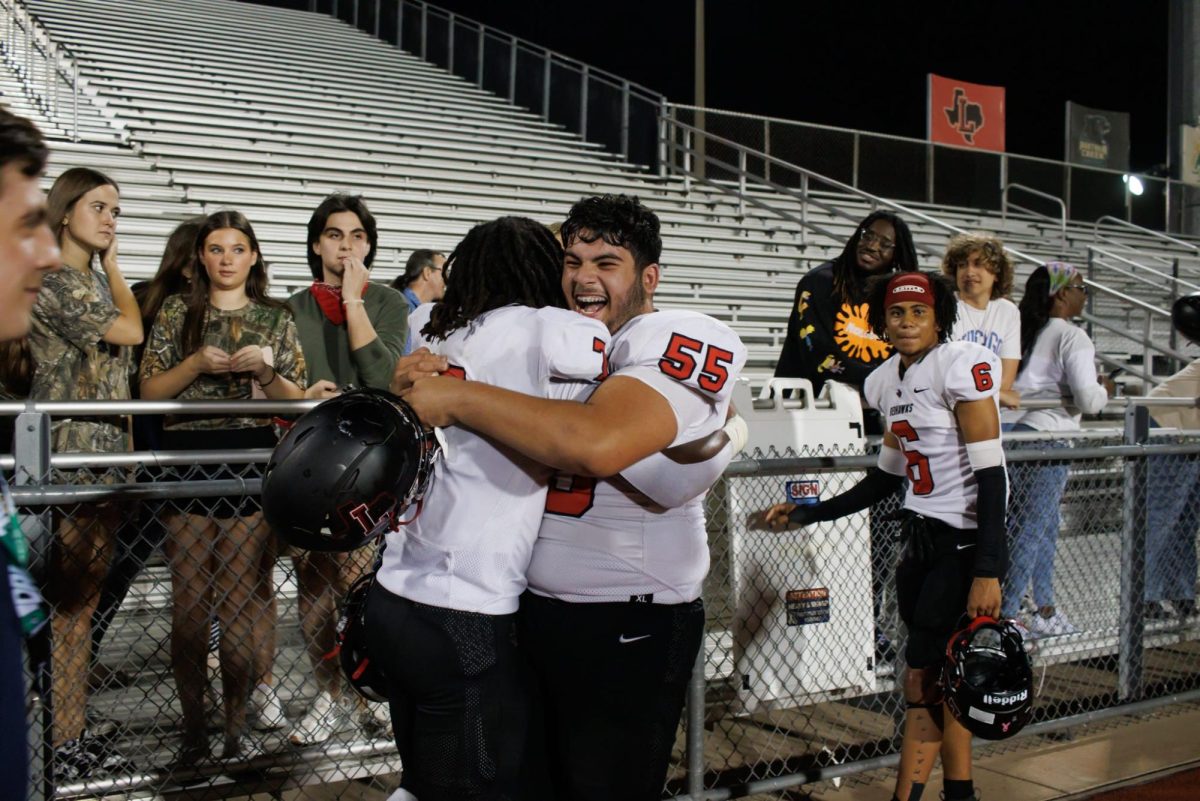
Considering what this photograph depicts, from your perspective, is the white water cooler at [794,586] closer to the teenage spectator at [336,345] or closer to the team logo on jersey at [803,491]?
the team logo on jersey at [803,491]

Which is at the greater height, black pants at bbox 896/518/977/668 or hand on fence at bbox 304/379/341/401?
hand on fence at bbox 304/379/341/401

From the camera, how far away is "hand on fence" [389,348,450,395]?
81.2 inches

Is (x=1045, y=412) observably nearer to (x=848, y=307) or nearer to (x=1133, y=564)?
(x=1133, y=564)

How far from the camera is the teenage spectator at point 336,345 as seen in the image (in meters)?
3.62

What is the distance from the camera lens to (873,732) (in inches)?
181

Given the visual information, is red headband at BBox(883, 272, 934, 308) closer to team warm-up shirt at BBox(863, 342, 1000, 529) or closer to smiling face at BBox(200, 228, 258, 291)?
team warm-up shirt at BBox(863, 342, 1000, 529)

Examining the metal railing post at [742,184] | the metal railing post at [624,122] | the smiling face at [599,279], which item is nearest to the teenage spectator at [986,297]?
the smiling face at [599,279]

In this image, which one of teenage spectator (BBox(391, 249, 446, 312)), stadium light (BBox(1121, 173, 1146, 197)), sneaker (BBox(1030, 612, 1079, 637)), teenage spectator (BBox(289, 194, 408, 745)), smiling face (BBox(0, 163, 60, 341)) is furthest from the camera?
stadium light (BBox(1121, 173, 1146, 197))

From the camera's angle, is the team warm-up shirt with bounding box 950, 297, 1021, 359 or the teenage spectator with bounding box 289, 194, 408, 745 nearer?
the teenage spectator with bounding box 289, 194, 408, 745

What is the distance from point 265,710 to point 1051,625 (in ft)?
11.7

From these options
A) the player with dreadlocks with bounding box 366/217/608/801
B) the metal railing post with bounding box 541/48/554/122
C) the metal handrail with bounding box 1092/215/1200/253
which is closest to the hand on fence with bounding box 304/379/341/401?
the player with dreadlocks with bounding box 366/217/608/801

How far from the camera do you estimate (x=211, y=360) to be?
3.63 meters

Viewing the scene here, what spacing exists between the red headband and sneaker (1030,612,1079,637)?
225 centimetres

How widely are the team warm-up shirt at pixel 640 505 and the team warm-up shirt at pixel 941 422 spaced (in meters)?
1.44
